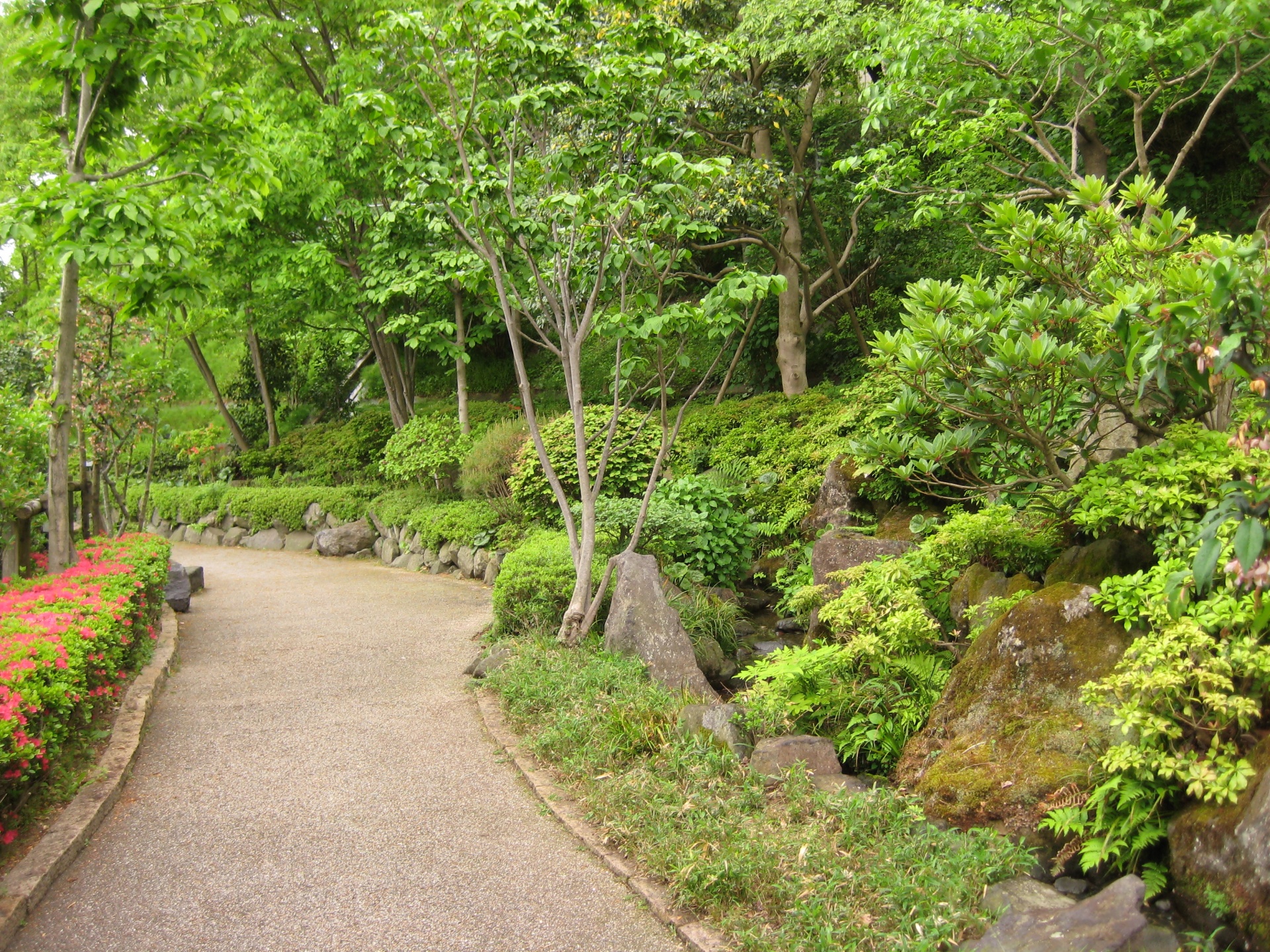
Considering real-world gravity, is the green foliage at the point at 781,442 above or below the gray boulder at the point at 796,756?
above

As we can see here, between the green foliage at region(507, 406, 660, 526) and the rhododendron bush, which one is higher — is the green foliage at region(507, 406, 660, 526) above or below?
above

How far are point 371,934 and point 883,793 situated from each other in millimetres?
2292

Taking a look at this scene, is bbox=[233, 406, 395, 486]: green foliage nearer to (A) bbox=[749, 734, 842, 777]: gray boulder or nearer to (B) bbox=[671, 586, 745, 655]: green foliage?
(B) bbox=[671, 586, 745, 655]: green foliage

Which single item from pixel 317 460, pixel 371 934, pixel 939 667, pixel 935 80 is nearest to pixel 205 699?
pixel 371 934

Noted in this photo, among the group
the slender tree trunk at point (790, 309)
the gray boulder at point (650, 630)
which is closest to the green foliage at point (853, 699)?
the gray boulder at point (650, 630)

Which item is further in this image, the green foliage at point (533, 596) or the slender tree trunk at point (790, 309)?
the slender tree trunk at point (790, 309)

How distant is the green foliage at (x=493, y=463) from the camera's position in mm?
11914

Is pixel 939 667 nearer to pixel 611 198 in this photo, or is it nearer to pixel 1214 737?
pixel 1214 737

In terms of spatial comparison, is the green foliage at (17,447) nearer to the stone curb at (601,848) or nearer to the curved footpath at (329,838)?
the curved footpath at (329,838)

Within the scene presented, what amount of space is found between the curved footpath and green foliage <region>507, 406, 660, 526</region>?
3157 mm

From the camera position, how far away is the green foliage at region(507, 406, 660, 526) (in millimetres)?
10016

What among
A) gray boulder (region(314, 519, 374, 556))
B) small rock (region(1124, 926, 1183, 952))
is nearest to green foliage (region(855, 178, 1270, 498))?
small rock (region(1124, 926, 1183, 952))

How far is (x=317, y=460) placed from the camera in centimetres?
1723

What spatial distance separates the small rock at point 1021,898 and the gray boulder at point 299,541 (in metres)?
13.2
